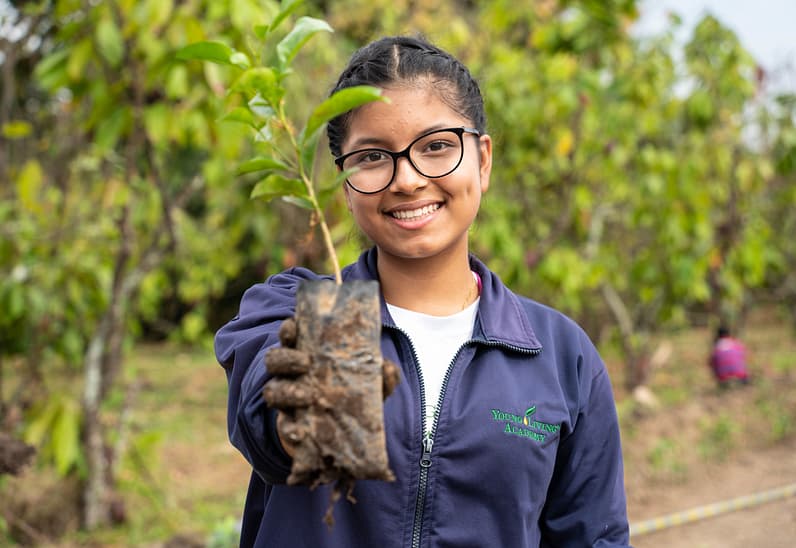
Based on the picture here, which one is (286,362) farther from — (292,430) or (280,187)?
(280,187)

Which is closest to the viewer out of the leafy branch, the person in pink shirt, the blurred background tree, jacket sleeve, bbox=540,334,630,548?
the leafy branch

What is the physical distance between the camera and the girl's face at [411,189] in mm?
1264

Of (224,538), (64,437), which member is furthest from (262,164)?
(64,437)

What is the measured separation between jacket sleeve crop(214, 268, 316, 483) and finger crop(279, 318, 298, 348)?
10 centimetres

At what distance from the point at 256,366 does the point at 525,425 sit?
0.45 metres

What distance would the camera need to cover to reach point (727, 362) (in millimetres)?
5738

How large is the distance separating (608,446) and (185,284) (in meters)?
6.83

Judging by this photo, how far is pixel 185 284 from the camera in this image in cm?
780

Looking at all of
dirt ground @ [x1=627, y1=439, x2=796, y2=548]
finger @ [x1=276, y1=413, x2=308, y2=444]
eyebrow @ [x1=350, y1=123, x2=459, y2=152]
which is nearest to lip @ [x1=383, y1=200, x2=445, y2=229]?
eyebrow @ [x1=350, y1=123, x2=459, y2=152]

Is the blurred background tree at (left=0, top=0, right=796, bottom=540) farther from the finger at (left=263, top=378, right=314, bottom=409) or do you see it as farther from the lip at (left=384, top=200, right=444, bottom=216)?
the finger at (left=263, top=378, right=314, bottom=409)

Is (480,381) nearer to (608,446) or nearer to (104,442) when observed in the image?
(608,446)

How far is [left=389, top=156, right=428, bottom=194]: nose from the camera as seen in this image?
125 centimetres

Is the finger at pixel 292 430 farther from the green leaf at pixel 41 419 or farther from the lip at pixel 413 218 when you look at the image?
the green leaf at pixel 41 419

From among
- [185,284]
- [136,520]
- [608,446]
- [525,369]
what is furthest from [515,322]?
[185,284]
